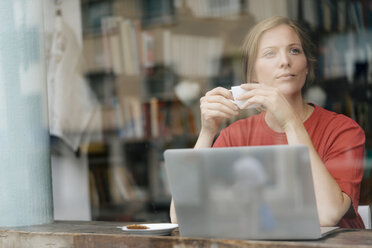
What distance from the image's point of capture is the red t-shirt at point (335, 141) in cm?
198

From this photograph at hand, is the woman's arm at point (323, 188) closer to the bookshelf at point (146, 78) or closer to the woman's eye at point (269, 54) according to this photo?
the woman's eye at point (269, 54)

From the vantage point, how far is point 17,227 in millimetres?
2115

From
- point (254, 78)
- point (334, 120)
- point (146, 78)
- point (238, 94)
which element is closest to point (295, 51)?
point (254, 78)

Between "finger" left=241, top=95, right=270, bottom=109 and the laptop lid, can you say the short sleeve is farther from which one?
the laptop lid

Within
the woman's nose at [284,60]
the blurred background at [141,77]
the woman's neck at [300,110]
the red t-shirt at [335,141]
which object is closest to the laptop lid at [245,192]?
the red t-shirt at [335,141]

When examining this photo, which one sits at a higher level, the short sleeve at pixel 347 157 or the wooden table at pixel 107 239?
the short sleeve at pixel 347 157

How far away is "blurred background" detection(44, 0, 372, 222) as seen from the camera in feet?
11.3

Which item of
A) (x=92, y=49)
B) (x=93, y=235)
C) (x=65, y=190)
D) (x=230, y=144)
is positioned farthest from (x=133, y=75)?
(x=93, y=235)

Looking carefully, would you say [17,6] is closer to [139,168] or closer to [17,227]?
[17,227]

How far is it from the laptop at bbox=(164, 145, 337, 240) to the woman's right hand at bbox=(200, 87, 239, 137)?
1.59 ft

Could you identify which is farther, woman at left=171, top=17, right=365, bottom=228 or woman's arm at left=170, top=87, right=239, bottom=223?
woman's arm at left=170, top=87, right=239, bottom=223

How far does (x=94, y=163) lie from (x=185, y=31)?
1.18 m

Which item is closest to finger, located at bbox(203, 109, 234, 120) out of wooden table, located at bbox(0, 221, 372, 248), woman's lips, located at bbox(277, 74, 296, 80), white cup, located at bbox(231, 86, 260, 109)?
white cup, located at bbox(231, 86, 260, 109)

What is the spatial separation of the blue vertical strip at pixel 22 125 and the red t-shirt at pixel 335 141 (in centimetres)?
69
